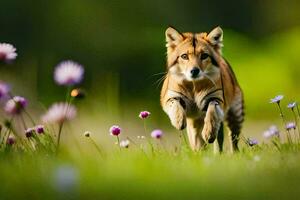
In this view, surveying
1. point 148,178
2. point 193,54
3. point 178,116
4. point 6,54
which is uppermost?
point 193,54

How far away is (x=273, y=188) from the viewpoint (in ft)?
14.5

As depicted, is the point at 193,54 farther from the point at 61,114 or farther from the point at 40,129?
the point at 40,129

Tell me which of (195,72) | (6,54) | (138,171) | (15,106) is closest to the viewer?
(138,171)

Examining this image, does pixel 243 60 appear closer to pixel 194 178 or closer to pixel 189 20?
pixel 189 20

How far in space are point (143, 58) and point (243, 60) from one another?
5.39 ft

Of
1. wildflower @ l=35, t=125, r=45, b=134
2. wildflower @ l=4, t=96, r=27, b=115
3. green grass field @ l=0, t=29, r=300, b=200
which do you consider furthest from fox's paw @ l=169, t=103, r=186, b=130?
wildflower @ l=4, t=96, r=27, b=115

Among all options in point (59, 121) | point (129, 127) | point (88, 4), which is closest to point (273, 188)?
point (59, 121)

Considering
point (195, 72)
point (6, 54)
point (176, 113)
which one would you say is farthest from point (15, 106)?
point (195, 72)

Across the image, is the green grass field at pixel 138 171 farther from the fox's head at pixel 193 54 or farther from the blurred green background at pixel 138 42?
the blurred green background at pixel 138 42

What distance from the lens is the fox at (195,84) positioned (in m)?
6.01

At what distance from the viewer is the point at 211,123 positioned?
231 inches

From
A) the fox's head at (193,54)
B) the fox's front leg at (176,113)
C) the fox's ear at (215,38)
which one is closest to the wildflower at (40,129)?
the fox's front leg at (176,113)

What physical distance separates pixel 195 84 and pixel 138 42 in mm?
7466

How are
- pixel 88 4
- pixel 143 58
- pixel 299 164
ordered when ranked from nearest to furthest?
A: 1. pixel 299 164
2. pixel 143 58
3. pixel 88 4
